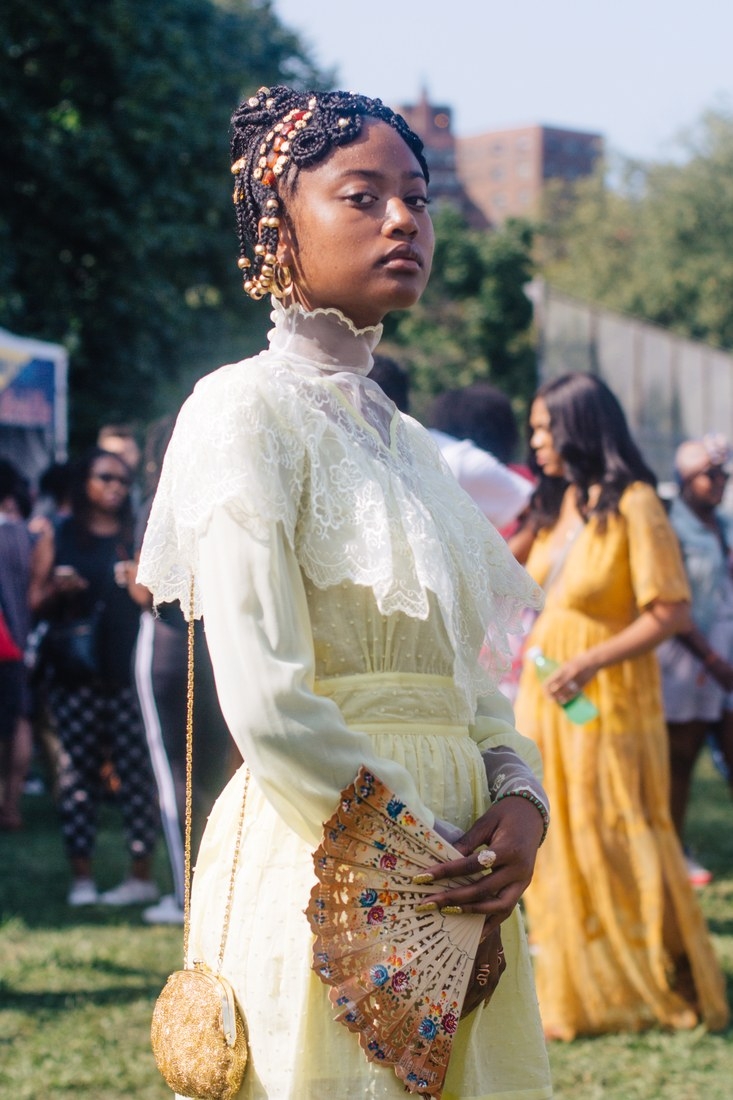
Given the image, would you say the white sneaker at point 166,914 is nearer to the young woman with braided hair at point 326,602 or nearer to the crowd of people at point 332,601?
the crowd of people at point 332,601

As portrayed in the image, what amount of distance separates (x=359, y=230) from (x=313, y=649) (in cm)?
59

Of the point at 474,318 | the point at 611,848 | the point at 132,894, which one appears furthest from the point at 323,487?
the point at 474,318

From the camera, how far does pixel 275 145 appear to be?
2.11 meters

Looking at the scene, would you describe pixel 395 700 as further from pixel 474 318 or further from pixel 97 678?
pixel 474 318

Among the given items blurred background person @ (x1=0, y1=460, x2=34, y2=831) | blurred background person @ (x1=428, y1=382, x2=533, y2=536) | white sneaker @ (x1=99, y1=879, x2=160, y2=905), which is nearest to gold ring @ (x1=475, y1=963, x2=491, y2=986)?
blurred background person @ (x1=428, y1=382, x2=533, y2=536)

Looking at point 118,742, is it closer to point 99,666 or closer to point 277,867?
point 99,666

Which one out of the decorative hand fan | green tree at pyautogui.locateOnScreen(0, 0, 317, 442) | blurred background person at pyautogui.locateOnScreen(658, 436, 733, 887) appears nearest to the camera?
the decorative hand fan

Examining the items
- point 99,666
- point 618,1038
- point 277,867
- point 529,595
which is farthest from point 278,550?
point 99,666

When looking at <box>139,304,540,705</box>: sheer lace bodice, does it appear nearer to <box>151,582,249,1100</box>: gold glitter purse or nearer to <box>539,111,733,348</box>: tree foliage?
<box>151,582,249,1100</box>: gold glitter purse

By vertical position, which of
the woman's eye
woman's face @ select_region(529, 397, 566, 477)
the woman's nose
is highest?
the woman's eye

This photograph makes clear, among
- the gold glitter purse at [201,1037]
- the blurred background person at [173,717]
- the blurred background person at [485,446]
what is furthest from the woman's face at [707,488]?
the gold glitter purse at [201,1037]

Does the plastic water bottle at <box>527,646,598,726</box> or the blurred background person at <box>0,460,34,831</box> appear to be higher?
the plastic water bottle at <box>527,646,598,726</box>

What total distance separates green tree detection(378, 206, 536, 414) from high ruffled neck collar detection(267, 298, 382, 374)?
40713 mm

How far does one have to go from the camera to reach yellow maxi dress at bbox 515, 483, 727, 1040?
4805mm
